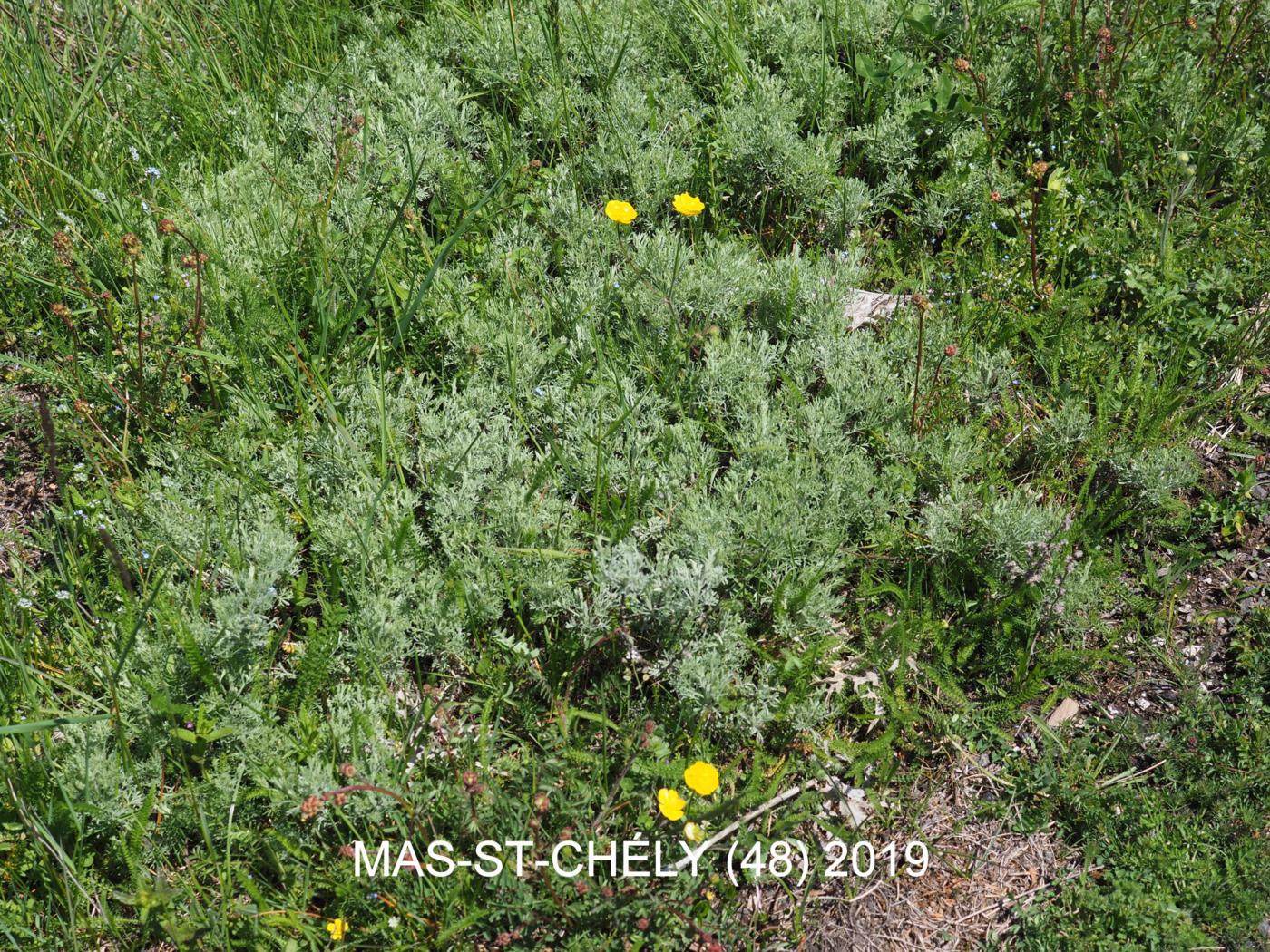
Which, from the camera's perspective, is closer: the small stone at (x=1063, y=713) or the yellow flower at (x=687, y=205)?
the small stone at (x=1063, y=713)

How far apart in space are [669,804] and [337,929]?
38.1 inches

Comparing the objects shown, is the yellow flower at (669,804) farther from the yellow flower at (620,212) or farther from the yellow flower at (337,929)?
the yellow flower at (620,212)

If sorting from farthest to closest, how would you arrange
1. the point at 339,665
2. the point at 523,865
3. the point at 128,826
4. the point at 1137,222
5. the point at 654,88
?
the point at 654,88, the point at 1137,222, the point at 339,665, the point at 128,826, the point at 523,865

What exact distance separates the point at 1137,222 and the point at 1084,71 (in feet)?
2.64

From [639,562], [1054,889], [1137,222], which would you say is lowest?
[1054,889]

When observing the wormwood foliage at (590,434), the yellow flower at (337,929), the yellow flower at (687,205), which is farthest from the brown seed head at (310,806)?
the yellow flower at (687,205)

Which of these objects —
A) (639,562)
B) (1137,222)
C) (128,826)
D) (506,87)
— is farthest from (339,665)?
(1137,222)

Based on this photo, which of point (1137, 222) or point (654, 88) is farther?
point (654, 88)

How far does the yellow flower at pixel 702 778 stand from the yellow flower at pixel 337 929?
3.37 ft

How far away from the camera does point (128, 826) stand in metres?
3.07

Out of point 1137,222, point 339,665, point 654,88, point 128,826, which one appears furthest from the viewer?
point 654,88

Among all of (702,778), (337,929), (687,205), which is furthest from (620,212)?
(337,929)

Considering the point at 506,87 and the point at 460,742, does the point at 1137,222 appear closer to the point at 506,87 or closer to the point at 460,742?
the point at 506,87

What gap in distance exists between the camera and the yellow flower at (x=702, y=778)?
9.35 ft
